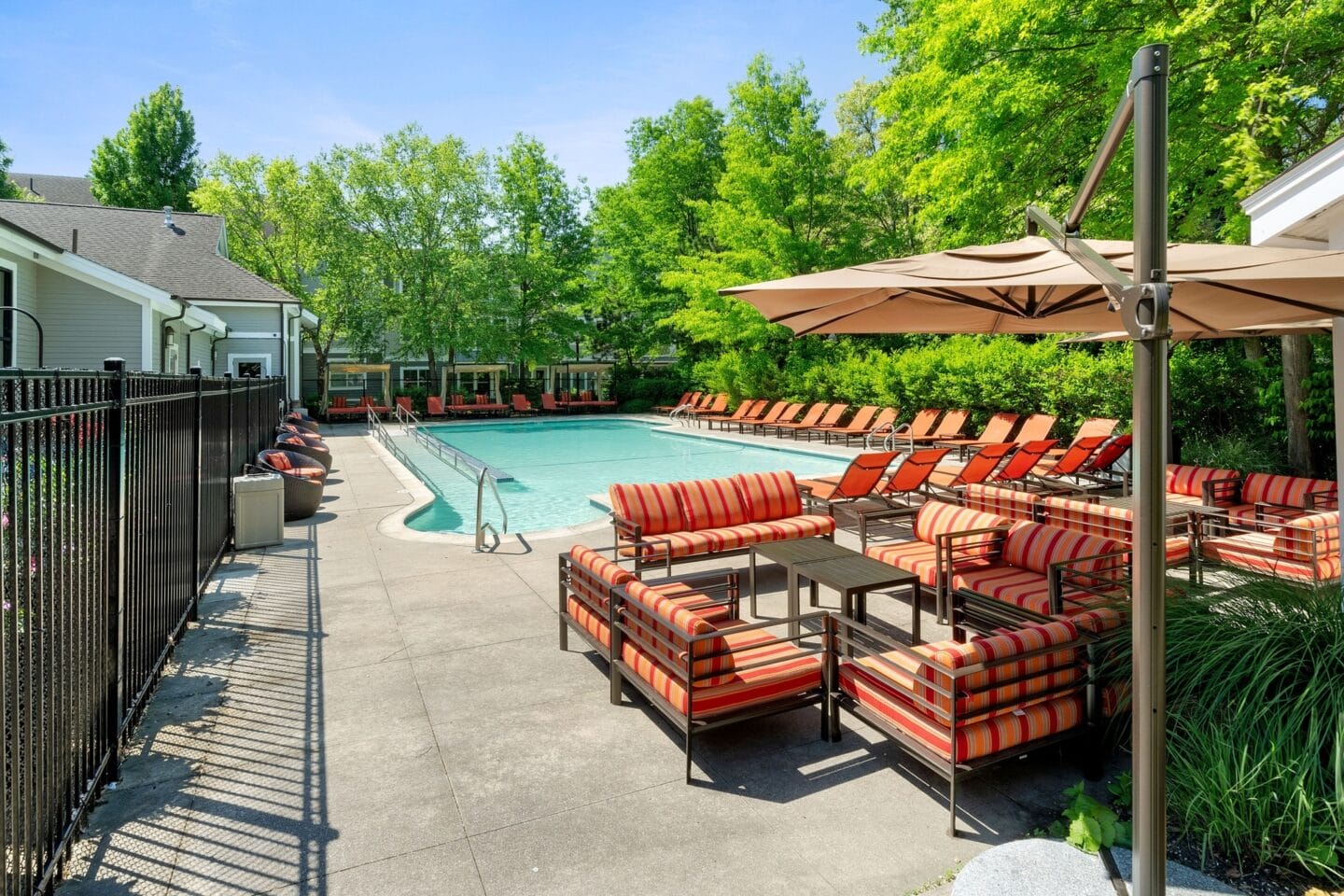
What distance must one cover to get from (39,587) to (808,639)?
429 cm

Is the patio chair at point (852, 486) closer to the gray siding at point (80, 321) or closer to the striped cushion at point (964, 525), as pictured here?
the striped cushion at point (964, 525)

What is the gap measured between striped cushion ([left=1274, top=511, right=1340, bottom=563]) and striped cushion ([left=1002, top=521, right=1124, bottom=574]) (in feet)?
5.56

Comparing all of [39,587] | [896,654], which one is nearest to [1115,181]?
[896,654]

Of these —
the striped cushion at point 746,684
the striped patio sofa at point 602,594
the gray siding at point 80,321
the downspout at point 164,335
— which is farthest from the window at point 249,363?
the striped cushion at point 746,684

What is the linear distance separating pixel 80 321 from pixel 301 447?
17.8 ft

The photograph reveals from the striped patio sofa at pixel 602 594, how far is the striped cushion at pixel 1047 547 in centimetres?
218

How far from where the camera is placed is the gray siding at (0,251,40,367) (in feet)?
42.3

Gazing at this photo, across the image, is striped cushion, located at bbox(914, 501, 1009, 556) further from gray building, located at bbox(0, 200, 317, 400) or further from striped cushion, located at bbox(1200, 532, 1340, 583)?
gray building, located at bbox(0, 200, 317, 400)

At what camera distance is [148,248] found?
20891mm

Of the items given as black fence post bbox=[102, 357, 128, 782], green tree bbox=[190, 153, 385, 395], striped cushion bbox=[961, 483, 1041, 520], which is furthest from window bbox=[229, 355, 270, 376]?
striped cushion bbox=[961, 483, 1041, 520]

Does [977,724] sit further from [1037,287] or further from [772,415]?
[772,415]

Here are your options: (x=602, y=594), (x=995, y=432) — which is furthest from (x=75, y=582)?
(x=995, y=432)

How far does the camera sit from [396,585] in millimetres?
6977

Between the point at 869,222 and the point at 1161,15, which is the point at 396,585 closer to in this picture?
the point at 1161,15
